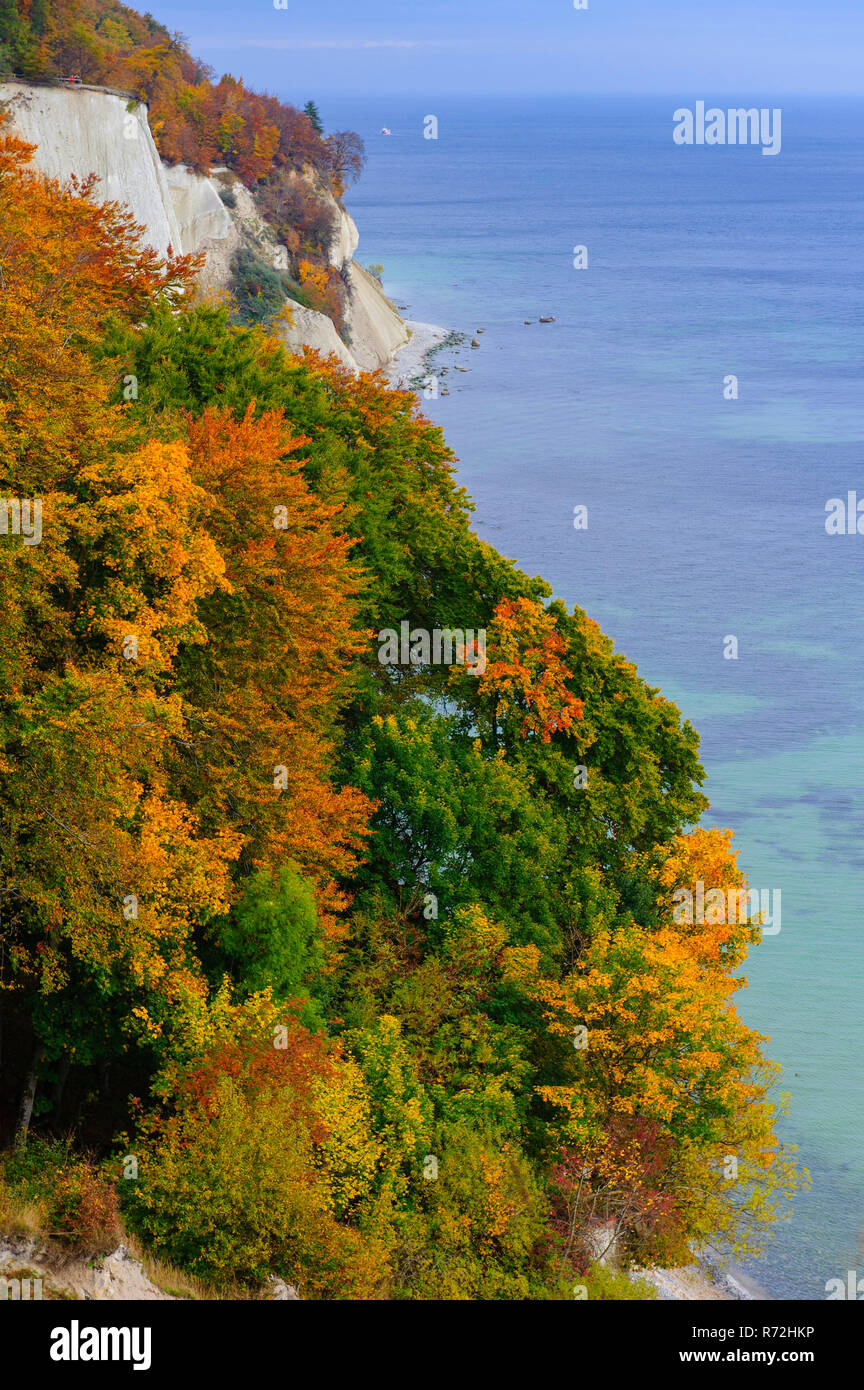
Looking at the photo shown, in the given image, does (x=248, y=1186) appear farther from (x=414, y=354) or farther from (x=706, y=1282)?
(x=414, y=354)

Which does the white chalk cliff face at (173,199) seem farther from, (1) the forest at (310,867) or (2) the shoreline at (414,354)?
(1) the forest at (310,867)

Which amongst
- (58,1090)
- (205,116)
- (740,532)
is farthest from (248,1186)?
(205,116)

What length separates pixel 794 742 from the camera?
60.7 meters

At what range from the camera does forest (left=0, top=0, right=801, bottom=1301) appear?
23344mm

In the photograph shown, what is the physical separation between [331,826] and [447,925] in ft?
14.8

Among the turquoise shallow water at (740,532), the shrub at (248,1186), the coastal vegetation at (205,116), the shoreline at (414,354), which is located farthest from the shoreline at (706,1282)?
the shoreline at (414,354)

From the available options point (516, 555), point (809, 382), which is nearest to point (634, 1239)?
point (516, 555)

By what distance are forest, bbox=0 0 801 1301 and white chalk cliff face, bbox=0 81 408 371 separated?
940 inches

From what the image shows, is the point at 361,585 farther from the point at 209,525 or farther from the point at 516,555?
the point at 516,555

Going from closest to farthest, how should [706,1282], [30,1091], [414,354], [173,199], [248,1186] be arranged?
1. [248,1186]
2. [30,1091]
3. [706,1282]
4. [173,199]
5. [414,354]

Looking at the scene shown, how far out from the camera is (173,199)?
89.1 metres

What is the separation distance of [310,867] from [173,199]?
229ft

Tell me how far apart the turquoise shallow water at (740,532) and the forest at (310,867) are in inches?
157

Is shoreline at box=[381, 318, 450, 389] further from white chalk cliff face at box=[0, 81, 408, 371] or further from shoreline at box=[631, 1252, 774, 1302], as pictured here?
shoreline at box=[631, 1252, 774, 1302]
